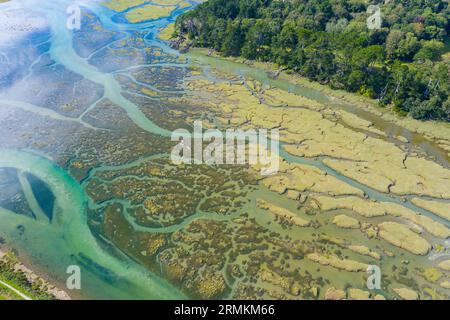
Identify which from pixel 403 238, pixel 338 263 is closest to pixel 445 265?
pixel 403 238

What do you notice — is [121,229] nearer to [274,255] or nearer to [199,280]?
[199,280]

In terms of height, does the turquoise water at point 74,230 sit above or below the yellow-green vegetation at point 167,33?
below

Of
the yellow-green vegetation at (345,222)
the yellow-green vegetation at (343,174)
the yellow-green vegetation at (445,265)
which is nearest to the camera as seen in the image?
the yellow-green vegetation at (445,265)

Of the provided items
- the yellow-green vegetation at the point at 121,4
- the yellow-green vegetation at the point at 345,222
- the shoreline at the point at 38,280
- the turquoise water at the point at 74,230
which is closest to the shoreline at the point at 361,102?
the turquoise water at the point at 74,230

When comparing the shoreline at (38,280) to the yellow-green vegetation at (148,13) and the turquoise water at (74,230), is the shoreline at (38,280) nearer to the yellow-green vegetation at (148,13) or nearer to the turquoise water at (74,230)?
the turquoise water at (74,230)

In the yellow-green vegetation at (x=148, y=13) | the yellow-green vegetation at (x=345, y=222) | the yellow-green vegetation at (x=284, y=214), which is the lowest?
the yellow-green vegetation at (x=345, y=222)

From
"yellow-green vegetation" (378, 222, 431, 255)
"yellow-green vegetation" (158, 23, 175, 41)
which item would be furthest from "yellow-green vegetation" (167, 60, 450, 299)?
"yellow-green vegetation" (158, 23, 175, 41)

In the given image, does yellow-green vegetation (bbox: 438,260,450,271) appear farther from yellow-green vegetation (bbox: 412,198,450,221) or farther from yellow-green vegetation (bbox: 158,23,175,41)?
yellow-green vegetation (bbox: 158,23,175,41)
